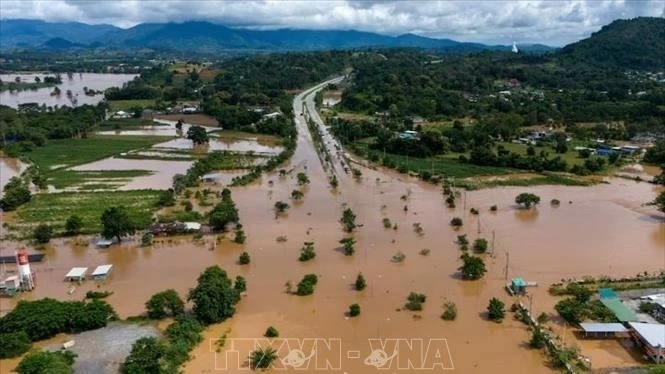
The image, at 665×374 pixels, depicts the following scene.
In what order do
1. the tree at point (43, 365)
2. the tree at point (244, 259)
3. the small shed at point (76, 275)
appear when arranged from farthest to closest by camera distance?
1. the tree at point (244, 259)
2. the small shed at point (76, 275)
3. the tree at point (43, 365)

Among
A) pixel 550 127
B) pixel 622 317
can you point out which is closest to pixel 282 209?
pixel 622 317

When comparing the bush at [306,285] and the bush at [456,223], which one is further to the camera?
the bush at [456,223]

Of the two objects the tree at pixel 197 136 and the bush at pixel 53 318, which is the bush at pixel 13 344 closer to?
the bush at pixel 53 318

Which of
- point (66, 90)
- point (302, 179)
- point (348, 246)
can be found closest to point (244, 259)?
point (348, 246)

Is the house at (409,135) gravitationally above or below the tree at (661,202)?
above

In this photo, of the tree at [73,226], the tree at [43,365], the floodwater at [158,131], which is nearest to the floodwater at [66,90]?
the floodwater at [158,131]

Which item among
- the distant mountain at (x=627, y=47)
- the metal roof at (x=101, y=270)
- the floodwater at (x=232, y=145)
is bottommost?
the metal roof at (x=101, y=270)

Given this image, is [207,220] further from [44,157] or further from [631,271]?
[44,157]
